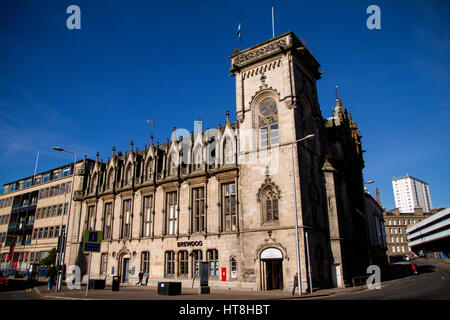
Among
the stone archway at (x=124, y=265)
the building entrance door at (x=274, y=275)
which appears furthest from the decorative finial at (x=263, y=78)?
the stone archway at (x=124, y=265)

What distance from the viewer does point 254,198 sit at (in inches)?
1225

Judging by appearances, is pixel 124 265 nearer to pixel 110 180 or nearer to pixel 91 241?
pixel 110 180

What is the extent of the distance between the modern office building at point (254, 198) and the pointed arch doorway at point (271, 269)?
0.29ft

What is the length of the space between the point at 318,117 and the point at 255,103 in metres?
7.75

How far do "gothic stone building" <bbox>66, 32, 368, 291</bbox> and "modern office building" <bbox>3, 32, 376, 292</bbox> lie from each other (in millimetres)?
111

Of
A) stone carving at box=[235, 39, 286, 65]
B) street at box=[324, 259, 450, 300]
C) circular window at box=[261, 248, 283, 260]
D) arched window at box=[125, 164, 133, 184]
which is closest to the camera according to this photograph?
street at box=[324, 259, 450, 300]

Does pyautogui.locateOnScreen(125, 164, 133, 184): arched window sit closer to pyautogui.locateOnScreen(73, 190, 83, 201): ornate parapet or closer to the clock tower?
pyautogui.locateOnScreen(73, 190, 83, 201): ornate parapet

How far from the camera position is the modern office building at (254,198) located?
29453 millimetres

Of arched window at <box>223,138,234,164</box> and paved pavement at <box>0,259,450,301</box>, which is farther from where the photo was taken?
arched window at <box>223,138,234,164</box>

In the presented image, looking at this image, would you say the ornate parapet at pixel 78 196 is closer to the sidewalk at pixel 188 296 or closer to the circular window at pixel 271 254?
the sidewalk at pixel 188 296

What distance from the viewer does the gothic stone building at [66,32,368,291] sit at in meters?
29.6

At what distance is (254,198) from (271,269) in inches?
263

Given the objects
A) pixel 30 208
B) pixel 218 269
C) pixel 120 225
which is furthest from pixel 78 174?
pixel 218 269

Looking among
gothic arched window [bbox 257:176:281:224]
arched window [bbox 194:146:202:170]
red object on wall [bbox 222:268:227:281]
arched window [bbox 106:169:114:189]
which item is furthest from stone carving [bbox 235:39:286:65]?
arched window [bbox 106:169:114:189]
